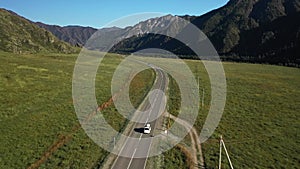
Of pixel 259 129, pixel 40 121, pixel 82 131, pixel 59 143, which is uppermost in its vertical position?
pixel 40 121

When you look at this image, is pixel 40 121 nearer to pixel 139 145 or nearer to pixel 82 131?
pixel 82 131

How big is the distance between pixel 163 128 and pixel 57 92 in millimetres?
36824

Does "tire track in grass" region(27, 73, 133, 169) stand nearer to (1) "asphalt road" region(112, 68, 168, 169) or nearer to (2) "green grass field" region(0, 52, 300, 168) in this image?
A: (2) "green grass field" region(0, 52, 300, 168)

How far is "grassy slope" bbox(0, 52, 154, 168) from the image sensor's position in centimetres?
4369

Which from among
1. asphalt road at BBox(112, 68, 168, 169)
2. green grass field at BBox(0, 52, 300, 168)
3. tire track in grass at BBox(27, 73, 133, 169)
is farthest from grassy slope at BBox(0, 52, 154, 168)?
asphalt road at BBox(112, 68, 168, 169)

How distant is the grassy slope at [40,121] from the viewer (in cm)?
4369

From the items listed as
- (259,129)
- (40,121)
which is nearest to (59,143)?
(40,121)

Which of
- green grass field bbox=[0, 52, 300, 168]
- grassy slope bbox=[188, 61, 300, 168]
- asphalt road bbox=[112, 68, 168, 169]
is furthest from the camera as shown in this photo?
grassy slope bbox=[188, 61, 300, 168]

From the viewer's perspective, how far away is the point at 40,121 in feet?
194

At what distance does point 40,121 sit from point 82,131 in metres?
9.51

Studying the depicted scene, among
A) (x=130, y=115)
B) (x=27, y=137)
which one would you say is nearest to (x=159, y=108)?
(x=130, y=115)

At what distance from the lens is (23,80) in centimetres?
9194

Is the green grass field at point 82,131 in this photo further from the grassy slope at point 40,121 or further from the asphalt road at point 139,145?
the asphalt road at point 139,145

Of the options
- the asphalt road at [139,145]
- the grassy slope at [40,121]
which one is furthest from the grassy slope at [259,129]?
Result: the grassy slope at [40,121]
